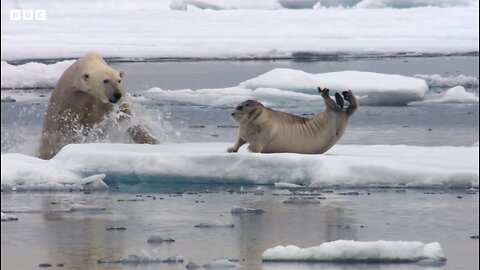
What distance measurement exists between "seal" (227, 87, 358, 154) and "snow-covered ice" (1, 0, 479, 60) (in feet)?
40.9

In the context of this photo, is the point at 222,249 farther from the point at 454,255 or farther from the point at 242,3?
the point at 242,3

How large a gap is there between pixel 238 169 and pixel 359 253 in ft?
8.21

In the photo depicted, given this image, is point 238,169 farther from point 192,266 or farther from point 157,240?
point 192,266

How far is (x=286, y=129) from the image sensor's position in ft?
27.7

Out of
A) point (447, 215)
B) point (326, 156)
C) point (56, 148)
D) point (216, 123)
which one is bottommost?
point (447, 215)

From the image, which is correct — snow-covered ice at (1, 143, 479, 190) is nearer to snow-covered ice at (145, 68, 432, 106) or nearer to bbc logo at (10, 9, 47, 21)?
snow-covered ice at (145, 68, 432, 106)

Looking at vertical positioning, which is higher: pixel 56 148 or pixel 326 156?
pixel 56 148

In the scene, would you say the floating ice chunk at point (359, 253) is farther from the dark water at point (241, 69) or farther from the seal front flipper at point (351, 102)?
the dark water at point (241, 69)

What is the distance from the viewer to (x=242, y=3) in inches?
1230

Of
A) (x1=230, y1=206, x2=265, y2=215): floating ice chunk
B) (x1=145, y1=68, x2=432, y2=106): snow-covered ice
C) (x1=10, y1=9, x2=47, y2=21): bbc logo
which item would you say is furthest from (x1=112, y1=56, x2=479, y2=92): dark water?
(x1=230, y1=206, x2=265, y2=215): floating ice chunk

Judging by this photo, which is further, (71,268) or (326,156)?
(326,156)

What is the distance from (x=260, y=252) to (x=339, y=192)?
1934 mm

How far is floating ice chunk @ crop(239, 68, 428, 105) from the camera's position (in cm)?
1488

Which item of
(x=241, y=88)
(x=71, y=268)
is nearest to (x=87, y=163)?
(x=71, y=268)
